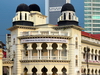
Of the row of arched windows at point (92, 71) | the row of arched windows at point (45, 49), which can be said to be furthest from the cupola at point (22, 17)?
the row of arched windows at point (92, 71)

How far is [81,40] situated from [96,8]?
228 feet

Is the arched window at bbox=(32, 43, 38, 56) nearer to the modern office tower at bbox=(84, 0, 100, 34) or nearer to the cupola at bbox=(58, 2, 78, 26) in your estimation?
the cupola at bbox=(58, 2, 78, 26)

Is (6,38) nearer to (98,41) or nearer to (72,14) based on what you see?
(72,14)

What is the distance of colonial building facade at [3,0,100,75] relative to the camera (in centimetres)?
5316

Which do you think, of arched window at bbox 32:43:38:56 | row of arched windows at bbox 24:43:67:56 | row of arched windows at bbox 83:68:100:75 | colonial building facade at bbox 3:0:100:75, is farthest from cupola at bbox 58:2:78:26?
row of arched windows at bbox 83:68:100:75

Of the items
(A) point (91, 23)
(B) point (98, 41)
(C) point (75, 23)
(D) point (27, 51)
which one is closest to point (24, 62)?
(D) point (27, 51)

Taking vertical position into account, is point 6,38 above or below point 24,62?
above

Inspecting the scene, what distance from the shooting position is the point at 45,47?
55.2m

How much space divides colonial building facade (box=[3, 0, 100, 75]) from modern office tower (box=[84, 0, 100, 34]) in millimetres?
68430

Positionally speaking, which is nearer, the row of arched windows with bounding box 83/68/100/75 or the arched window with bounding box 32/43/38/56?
the arched window with bounding box 32/43/38/56

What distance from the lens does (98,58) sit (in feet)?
228

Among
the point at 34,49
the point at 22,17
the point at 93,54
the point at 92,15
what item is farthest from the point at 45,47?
the point at 92,15

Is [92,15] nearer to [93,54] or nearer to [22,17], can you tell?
[93,54]

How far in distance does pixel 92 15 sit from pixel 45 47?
74.3 m
